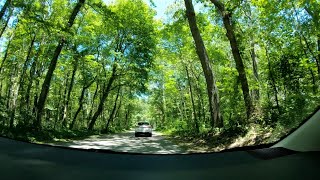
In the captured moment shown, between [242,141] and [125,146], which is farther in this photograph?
[242,141]

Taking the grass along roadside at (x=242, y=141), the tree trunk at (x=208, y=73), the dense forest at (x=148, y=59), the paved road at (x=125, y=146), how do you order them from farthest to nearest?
the tree trunk at (x=208, y=73) < the dense forest at (x=148, y=59) < the grass along roadside at (x=242, y=141) < the paved road at (x=125, y=146)

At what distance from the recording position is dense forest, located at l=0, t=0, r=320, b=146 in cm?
218

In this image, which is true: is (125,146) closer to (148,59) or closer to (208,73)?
(148,59)

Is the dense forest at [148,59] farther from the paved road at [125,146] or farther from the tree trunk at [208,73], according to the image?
the paved road at [125,146]

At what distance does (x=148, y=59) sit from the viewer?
10.5 feet

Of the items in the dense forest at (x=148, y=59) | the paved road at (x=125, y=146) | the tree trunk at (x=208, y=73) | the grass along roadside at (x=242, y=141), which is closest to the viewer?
the paved road at (x=125, y=146)

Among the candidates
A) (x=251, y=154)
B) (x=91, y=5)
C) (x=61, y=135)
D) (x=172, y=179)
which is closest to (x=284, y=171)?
(x=251, y=154)

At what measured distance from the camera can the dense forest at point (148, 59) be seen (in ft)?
7.14

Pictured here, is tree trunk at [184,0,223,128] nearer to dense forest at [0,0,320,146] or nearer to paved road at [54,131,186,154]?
dense forest at [0,0,320,146]

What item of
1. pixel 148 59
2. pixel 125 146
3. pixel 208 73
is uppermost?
pixel 208 73

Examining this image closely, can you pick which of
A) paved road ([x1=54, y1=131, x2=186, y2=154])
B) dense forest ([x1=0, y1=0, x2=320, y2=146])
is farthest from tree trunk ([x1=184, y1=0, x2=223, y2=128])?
paved road ([x1=54, y1=131, x2=186, y2=154])

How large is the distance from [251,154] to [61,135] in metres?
0.93

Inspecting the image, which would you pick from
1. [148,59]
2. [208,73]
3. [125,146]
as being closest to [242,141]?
[125,146]

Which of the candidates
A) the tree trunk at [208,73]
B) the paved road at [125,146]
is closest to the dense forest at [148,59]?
the tree trunk at [208,73]
